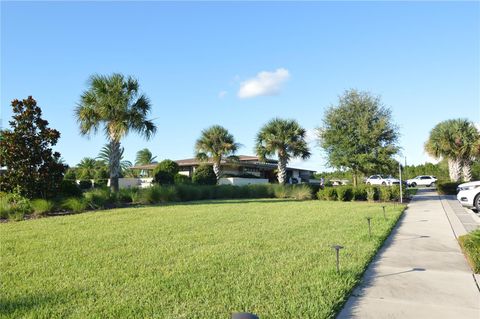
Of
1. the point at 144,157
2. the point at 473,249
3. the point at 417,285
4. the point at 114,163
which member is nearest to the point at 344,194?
the point at 114,163

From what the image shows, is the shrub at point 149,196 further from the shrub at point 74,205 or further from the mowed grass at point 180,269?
the mowed grass at point 180,269

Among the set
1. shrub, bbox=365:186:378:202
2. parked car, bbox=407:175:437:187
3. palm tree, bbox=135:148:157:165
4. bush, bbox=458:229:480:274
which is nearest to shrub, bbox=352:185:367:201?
shrub, bbox=365:186:378:202

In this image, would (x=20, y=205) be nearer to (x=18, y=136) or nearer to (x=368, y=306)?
(x=18, y=136)

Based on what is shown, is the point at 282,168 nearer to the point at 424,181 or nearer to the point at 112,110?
the point at 112,110

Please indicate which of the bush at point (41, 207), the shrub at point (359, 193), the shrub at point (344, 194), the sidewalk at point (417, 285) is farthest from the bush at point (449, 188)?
the bush at point (41, 207)

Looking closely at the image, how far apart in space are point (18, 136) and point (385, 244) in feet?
45.7

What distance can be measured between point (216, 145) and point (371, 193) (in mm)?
16834

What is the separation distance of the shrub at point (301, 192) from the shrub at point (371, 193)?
12.7 ft

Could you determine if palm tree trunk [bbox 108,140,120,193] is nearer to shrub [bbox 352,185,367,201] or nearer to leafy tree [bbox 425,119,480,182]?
shrub [bbox 352,185,367,201]

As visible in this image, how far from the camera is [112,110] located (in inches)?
757

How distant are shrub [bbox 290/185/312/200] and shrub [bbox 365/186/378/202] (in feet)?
12.7

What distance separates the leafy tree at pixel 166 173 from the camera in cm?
3241

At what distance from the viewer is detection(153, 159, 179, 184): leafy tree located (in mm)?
32406

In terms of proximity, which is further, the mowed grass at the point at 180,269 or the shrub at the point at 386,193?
the shrub at the point at 386,193
